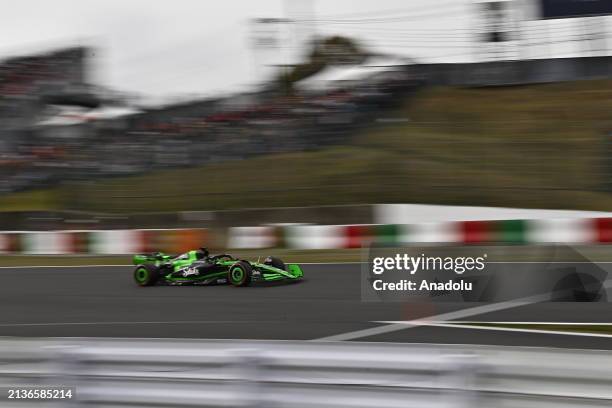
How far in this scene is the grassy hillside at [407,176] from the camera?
14438 mm

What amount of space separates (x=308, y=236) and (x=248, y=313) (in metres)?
5.83

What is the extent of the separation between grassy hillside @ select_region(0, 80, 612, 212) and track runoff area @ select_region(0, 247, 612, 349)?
5.60 metres

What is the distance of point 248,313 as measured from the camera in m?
8.20

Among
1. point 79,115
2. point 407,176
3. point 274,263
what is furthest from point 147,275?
point 79,115

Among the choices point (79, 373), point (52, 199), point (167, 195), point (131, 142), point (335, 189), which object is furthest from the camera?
point (52, 199)

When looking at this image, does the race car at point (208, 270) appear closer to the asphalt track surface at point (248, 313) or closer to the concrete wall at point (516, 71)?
the asphalt track surface at point (248, 313)

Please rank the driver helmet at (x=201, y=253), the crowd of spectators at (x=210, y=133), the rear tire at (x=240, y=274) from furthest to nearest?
the crowd of spectators at (x=210, y=133)
the driver helmet at (x=201, y=253)
the rear tire at (x=240, y=274)

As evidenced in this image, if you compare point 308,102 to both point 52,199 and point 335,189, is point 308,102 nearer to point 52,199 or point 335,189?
point 335,189

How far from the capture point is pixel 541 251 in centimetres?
729

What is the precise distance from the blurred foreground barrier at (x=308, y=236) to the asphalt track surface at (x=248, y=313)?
2014mm

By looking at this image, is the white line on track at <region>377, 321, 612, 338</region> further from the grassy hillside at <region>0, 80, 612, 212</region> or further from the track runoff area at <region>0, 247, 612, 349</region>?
the grassy hillside at <region>0, 80, 612, 212</region>

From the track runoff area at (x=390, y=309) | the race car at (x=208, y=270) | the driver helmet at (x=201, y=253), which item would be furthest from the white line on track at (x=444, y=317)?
the driver helmet at (x=201, y=253)

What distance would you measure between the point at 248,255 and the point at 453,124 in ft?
18.0

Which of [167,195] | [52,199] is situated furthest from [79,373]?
[52,199]
